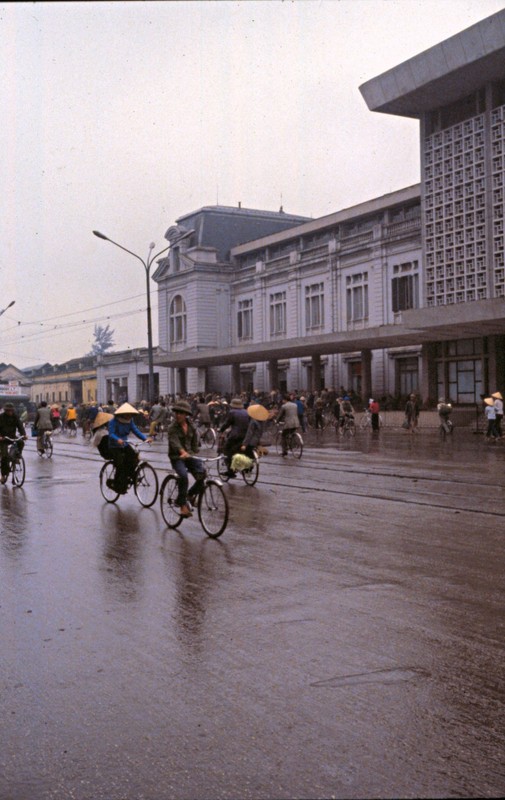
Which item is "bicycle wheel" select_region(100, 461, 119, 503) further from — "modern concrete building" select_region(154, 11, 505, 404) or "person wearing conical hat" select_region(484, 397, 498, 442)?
"modern concrete building" select_region(154, 11, 505, 404)

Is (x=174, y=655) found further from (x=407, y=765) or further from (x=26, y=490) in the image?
(x=26, y=490)

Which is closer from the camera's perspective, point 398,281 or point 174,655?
point 174,655

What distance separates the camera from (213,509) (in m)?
9.47

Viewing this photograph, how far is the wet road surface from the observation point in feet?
11.3

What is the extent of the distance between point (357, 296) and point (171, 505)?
137 feet

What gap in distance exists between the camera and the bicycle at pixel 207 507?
9.31 metres

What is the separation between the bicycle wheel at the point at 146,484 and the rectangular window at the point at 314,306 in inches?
1665

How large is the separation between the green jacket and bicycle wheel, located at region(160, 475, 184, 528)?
33 centimetres


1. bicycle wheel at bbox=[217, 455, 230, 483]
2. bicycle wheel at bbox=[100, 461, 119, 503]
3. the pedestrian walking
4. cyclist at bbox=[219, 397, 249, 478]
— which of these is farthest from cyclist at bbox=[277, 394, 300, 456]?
the pedestrian walking

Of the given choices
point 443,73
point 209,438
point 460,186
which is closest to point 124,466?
point 209,438

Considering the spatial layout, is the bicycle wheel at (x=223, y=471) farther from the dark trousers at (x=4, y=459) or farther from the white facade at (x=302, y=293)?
the white facade at (x=302, y=293)

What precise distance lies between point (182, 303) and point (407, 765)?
2539 inches

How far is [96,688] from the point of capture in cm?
446

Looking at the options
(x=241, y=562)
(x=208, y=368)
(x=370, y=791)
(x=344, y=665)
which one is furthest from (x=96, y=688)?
(x=208, y=368)
